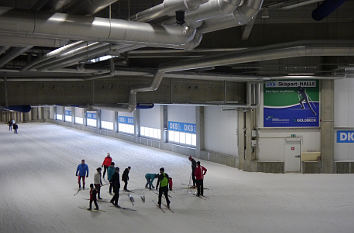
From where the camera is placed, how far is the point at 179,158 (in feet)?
70.0

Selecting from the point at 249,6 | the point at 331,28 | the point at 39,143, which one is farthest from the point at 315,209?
the point at 39,143

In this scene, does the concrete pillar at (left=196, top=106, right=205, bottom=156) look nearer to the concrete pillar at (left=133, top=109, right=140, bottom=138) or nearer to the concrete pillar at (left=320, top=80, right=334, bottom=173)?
the concrete pillar at (left=320, top=80, right=334, bottom=173)

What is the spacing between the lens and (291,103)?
17.8m

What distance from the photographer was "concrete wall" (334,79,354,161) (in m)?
17.3

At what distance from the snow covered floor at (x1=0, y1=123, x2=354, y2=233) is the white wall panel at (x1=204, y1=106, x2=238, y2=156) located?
1.27m

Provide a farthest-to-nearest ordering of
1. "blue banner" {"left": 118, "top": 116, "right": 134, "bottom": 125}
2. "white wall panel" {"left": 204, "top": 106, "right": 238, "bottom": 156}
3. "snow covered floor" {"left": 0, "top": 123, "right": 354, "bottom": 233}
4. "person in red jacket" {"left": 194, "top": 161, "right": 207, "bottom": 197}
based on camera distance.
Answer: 1. "blue banner" {"left": 118, "top": 116, "right": 134, "bottom": 125}
2. "white wall panel" {"left": 204, "top": 106, "right": 238, "bottom": 156}
3. "person in red jacket" {"left": 194, "top": 161, "right": 207, "bottom": 197}
4. "snow covered floor" {"left": 0, "top": 123, "right": 354, "bottom": 233}

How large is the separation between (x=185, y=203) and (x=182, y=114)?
38.5ft

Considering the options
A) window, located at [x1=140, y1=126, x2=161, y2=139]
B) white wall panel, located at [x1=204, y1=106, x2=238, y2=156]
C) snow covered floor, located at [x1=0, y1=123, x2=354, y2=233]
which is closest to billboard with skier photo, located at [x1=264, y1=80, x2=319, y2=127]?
white wall panel, located at [x1=204, y1=106, x2=238, y2=156]

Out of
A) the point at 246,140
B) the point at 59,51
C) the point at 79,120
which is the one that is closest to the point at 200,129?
the point at 246,140

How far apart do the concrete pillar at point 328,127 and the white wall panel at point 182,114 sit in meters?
7.65

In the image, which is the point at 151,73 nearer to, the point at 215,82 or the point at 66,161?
the point at 215,82

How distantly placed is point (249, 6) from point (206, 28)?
1551 mm

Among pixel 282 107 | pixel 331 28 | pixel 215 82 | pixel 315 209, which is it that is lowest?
pixel 315 209

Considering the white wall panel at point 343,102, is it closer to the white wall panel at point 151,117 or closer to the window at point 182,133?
the window at point 182,133
